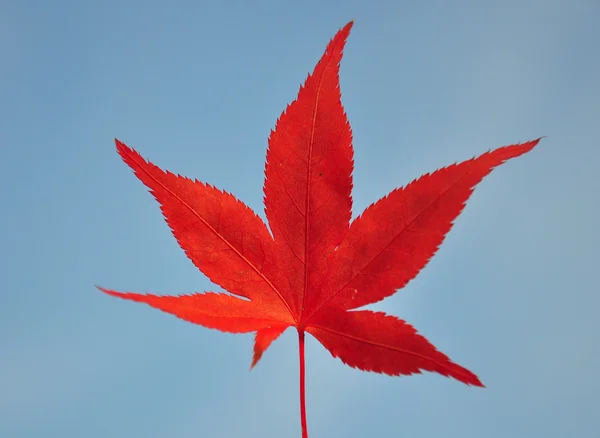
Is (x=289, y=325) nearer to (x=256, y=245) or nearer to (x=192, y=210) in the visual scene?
(x=256, y=245)

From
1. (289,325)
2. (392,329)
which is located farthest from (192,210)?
(392,329)

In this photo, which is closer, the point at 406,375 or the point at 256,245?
the point at 406,375

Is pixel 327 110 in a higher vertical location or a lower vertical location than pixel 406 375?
higher

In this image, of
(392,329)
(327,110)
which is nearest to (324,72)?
(327,110)

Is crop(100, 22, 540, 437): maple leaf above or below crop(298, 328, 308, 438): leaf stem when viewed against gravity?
above

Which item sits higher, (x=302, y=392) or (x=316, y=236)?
(x=316, y=236)

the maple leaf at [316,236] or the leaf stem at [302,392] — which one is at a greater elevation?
the maple leaf at [316,236]

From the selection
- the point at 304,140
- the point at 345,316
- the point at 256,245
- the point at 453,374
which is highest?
the point at 304,140
